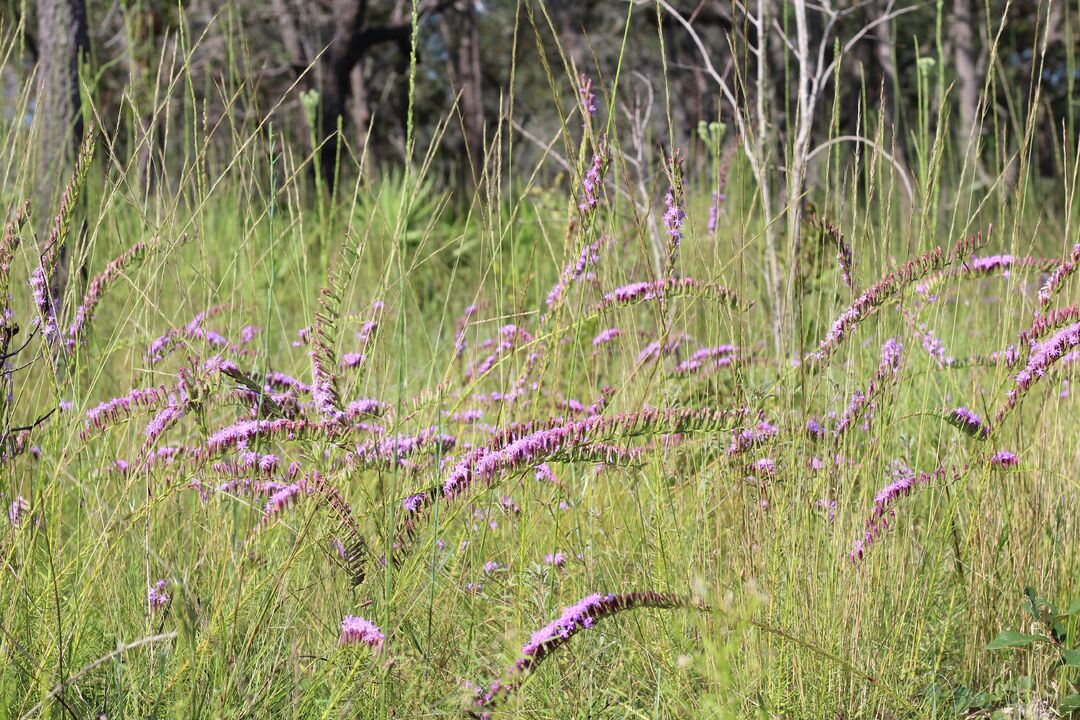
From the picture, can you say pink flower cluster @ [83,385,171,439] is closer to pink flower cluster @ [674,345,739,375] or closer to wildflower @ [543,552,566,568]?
wildflower @ [543,552,566,568]

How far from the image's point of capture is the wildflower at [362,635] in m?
1.09

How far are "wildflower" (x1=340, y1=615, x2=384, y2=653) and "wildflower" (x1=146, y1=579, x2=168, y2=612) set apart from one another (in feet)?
1.64

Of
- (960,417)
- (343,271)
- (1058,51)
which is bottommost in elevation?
(1058,51)

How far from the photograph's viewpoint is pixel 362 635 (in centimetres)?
111

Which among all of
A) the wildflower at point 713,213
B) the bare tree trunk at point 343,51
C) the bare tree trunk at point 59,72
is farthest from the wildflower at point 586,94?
the bare tree trunk at point 343,51

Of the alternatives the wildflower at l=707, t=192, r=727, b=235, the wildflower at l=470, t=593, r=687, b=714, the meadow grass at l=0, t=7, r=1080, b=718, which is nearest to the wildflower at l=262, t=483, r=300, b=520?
the meadow grass at l=0, t=7, r=1080, b=718

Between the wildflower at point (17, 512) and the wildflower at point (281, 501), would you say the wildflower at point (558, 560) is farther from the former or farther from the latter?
the wildflower at point (17, 512)

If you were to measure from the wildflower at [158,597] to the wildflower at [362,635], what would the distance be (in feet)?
1.64

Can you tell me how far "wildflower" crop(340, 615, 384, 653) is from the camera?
1089mm

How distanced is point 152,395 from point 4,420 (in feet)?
0.76

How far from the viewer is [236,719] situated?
1.25m

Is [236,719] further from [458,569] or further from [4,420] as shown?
[4,420]

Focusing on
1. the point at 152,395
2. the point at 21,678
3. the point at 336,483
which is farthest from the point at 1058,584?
the point at 21,678

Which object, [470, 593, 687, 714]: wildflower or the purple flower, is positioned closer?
[470, 593, 687, 714]: wildflower
